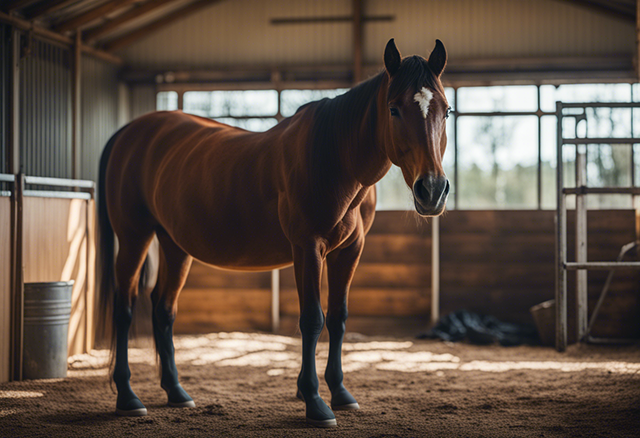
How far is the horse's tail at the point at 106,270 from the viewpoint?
3.64 m

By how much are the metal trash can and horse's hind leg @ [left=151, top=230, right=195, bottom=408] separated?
3.18 ft

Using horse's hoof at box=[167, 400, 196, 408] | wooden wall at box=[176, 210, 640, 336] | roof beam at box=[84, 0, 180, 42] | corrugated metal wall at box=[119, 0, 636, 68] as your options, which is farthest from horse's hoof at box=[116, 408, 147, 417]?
corrugated metal wall at box=[119, 0, 636, 68]

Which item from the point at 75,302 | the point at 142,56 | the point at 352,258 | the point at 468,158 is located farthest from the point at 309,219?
the point at 142,56

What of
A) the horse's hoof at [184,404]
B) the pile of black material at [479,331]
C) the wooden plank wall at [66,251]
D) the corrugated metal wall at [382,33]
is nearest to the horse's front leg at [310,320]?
the horse's hoof at [184,404]

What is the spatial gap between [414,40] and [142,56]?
3226 mm

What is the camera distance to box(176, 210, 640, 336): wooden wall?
644 centimetres

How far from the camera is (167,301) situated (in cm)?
354

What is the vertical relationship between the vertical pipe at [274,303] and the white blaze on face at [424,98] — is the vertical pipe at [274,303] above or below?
below

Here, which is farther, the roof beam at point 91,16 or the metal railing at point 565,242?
the roof beam at point 91,16

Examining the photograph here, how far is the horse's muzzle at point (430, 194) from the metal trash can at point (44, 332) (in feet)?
9.66

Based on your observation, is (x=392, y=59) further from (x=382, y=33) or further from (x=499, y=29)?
(x=499, y=29)

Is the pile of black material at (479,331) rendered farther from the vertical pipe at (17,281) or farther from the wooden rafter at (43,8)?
the wooden rafter at (43,8)

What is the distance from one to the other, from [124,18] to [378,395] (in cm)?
507

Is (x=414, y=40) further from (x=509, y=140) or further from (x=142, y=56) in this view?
(x=142, y=56)
